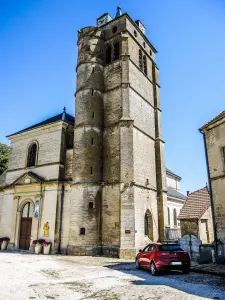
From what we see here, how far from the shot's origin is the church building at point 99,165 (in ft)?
55.7

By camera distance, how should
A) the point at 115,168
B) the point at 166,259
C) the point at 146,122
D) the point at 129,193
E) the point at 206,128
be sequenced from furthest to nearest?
the point at 146,122, the point at 115,168, the point at 129,193, the point at 206,128, the point at 166,259

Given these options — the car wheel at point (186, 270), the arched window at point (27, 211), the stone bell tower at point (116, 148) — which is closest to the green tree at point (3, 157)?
the arched window at point (27, 211)

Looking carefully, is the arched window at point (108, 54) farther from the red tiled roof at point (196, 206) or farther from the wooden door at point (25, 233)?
the wooden door at point (25, 233)

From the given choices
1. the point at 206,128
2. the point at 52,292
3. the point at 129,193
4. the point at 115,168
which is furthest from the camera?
the point at 115,168

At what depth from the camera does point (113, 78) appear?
2086 centimetres

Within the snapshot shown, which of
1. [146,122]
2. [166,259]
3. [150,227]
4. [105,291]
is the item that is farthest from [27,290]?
[146,122]

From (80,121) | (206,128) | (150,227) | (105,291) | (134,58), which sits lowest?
(105,291)

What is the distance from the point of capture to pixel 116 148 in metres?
18.6

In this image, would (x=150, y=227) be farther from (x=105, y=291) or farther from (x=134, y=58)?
(x=134, y=58)

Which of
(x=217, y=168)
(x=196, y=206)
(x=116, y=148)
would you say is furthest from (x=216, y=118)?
(x=196, y=206)

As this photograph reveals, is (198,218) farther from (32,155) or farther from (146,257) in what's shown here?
(32,155)

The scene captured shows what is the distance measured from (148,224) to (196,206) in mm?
6089

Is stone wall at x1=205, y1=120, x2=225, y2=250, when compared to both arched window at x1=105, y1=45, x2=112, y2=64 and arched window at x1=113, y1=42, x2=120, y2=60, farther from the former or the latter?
arched window at x1=105, y1=45, x2=112, y2=64

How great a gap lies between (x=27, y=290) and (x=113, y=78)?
17.3 m
